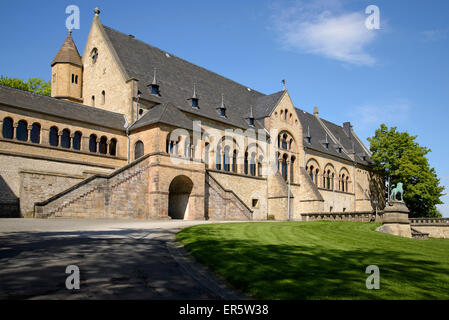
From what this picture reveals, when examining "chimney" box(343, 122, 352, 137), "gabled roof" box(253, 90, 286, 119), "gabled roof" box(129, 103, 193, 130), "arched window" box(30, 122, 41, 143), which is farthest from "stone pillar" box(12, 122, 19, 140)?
"chimney" box(343, 122, 352, 137)

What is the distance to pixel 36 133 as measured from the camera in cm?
2869

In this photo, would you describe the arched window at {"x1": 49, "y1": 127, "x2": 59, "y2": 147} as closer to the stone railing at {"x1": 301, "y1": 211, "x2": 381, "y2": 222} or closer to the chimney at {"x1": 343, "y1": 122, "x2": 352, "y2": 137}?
the stone railing at {"x1": 301, "y1": 211, "x2": 381, "y2": 222}

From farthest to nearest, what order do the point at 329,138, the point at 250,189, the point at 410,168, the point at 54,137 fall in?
the point at 329,138 < the point at 410,168 < the point at 250,189 < the point at 54,137

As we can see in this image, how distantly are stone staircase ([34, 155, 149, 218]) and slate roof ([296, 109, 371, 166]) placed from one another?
28.8 meters

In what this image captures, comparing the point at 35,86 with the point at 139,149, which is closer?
the point at 139,149

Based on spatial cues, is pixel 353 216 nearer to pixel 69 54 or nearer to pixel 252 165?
pixel 252 165

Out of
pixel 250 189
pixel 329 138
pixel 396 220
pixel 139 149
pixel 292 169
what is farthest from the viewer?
pixel 329 138

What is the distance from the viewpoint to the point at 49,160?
28.2m

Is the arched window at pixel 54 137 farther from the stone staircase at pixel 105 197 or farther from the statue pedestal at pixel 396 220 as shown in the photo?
the statue pedestal at pixel 396 220

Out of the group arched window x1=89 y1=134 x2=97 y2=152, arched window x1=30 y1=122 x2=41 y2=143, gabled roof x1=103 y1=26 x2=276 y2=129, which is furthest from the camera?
gabled roof x1=103 y1=26 x2=276 y2=129

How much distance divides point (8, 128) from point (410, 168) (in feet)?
159

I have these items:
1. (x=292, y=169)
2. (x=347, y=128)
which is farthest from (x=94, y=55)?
(x=347, y=128)

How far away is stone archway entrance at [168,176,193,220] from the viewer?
104ft
